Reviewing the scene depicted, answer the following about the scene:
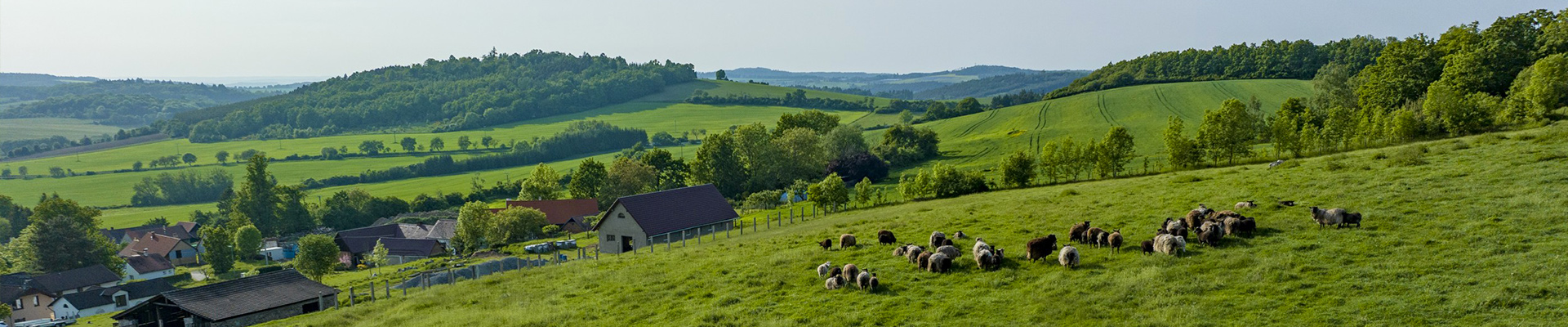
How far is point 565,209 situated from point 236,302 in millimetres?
48268

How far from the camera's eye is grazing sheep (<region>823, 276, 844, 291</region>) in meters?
Result: 21.8

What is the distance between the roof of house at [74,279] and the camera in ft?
213

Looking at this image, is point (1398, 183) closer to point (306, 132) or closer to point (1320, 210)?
point (1320, 210)

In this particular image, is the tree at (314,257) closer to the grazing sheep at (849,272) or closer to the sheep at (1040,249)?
the grazing sheep at (849,272)

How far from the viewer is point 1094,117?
344 ft

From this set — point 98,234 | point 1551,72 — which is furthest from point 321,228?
point 1551,72

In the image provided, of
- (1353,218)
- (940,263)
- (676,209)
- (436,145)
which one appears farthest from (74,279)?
(436,145)

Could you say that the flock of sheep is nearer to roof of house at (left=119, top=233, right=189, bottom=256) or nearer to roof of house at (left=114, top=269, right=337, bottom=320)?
roof of house at (left=114, top=269, right=337, bottom=320)

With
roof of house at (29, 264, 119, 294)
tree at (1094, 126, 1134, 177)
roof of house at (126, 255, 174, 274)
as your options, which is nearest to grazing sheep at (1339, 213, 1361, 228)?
tree at (1094, 126, 1134, 177)

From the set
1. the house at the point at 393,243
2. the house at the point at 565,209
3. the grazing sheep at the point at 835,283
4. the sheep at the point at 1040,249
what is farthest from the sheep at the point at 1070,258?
the house at the point at 393,243

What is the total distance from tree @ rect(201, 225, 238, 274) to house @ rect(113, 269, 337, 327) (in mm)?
44644

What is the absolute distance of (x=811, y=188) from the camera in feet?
169

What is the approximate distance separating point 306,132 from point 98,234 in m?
116

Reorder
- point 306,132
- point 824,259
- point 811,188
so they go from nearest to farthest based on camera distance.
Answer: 1. point 824,259
2. point 811,188
3. point 306,132
